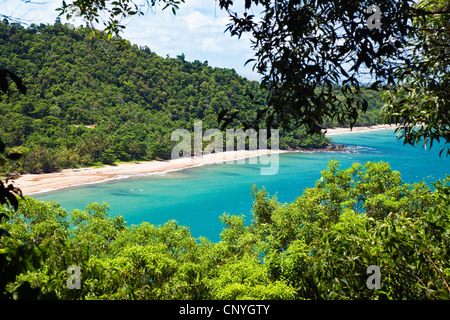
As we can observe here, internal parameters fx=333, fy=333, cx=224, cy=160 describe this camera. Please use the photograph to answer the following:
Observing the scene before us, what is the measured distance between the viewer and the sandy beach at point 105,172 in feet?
99.6

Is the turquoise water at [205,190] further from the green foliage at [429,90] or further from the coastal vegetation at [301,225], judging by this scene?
the green foliage at [429,90]

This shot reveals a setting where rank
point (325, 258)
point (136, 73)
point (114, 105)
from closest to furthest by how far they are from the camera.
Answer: point (325, 258) < point (114, 105) < point (136, 73)

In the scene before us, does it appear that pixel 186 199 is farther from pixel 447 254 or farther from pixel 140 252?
pixel 447 254

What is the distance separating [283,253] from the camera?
19.0 feet

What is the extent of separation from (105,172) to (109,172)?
425 millimetres

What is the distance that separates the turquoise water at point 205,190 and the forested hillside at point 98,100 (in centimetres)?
724

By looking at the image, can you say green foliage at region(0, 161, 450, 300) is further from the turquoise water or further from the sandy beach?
the sandy beach

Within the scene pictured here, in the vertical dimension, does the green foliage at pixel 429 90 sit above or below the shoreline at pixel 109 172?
above

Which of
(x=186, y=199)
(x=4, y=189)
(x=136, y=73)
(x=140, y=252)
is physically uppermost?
(x=136, y=73)

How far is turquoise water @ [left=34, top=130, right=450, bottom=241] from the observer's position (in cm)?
2608

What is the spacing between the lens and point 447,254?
9.33ft

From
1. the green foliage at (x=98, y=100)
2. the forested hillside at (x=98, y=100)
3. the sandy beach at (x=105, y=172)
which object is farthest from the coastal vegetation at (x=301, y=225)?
the green foliage at (x=98, y=100)

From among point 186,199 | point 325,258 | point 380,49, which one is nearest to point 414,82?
point 380,49
